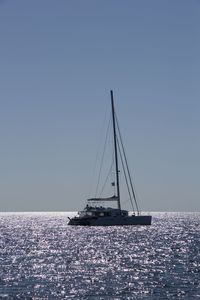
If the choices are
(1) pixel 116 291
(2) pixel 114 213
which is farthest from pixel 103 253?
(2) pixel 114 213

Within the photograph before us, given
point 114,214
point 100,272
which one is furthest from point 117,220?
point 100,272

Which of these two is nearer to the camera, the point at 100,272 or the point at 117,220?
the point at 100,272

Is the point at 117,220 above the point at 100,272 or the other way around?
above

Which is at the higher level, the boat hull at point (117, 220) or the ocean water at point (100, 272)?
the boat hull at point (117, 220)

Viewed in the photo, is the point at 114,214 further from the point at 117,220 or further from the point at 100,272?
the point at 100,272

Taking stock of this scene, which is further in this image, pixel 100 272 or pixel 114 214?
pixel 114 214

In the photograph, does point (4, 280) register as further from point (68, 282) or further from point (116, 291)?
point (116, 291)

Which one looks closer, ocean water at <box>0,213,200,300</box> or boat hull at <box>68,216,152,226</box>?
ocean water at <box>0,213,200,300</box>

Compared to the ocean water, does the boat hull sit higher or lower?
higher

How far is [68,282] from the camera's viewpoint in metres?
55.8

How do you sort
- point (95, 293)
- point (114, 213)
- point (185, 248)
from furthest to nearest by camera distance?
point (114, 213) → point (185, 248) → point (95, 293)

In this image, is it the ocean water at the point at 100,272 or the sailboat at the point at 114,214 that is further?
the sailboat at the point at 114,214

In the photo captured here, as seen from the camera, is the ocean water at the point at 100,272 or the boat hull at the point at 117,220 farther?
the boat hull at the point at 117,220

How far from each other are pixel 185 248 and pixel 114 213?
142 ft
